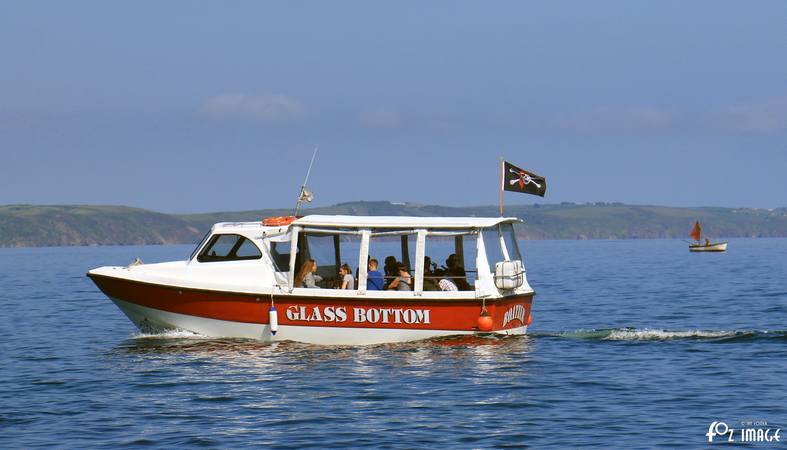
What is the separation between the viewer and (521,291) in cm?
2606

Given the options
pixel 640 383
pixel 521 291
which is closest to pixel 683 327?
pixel 521 291

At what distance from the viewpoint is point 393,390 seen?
19531mm

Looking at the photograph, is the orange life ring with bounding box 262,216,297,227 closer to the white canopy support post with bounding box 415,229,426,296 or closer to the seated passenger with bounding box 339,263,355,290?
the seated passenger with bounding box 339,263,355,290

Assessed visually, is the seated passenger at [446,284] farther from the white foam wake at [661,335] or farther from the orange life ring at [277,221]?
the white foam wake at [661,335]

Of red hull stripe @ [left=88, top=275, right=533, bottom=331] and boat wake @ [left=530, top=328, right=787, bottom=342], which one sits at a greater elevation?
red hull stripe @ [left=88, top=275, right=533, bottom=331]

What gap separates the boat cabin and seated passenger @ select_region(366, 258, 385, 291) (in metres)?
0.02

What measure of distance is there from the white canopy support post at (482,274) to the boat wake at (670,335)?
391cm

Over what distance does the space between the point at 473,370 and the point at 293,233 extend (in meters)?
5.74

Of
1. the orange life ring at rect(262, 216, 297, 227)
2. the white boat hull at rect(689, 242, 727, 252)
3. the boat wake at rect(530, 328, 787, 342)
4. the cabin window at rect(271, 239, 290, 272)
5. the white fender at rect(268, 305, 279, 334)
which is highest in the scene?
the orange life ring at rect(262, 216, 297, 227)

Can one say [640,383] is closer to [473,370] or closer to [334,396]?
[473,370]

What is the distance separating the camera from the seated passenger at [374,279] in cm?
2431

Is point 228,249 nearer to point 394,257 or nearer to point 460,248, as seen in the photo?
point 394,257

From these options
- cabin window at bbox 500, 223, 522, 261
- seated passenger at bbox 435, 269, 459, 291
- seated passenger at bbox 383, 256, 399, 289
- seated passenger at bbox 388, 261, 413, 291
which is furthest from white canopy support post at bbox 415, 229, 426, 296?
cabin window at bbox 500, 223, 522, 261

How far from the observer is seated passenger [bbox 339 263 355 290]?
79.7ft
